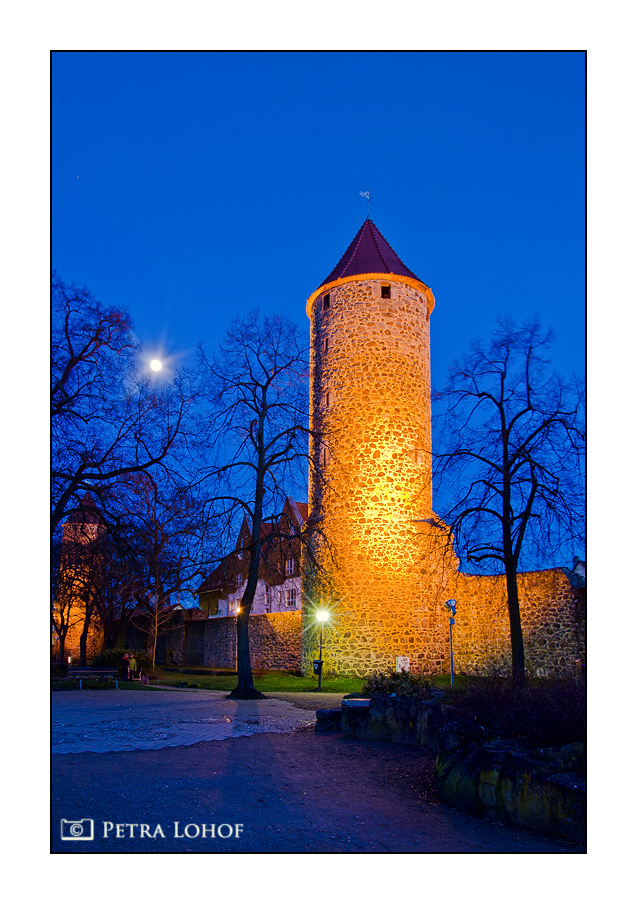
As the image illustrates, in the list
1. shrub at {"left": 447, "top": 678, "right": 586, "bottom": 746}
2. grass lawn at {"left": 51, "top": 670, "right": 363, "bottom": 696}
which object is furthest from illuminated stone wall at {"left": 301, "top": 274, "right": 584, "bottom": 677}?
shrub at {"left": 447, "top": 678, "right": 586, "bottom": 746}

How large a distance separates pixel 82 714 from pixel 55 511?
11.9 feet

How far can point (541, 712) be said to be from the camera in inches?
248

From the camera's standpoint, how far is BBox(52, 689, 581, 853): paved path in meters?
4.84

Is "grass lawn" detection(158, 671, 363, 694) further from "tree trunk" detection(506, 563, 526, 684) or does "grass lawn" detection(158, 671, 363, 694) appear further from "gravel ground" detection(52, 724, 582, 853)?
"gravel ground" detection(52, 724, 582, 853)

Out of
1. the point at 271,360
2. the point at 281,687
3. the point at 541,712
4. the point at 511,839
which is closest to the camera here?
the point at 511,839

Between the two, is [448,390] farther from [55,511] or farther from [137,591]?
[137,591]

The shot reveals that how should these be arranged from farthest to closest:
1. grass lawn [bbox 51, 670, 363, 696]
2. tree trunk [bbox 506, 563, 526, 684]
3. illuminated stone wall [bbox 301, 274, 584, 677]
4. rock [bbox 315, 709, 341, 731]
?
illuminated stone wall [bbox 301, 274, 584, 677] < grass lawn [bbox 51, 670, 363, 696] < tree trunk [bbox 506, 563, 526, 684] < rock [bbox 315, 709, 341, 731]

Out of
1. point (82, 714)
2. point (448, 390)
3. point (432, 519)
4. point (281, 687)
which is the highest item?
point (448, 390)

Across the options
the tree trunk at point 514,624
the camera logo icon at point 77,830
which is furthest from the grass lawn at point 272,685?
the camera logo icon at point 77,830

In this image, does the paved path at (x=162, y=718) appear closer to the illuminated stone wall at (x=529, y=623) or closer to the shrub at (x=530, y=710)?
the shrub at (x=530, y=710)

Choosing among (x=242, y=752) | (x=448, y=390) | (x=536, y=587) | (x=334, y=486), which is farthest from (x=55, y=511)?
(x=536, y=587)

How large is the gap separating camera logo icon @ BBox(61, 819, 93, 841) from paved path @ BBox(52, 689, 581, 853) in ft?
0.06

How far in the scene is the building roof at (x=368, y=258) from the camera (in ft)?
78.4

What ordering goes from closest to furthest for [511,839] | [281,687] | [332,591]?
[511,839] < [281,687] < [332,591]
